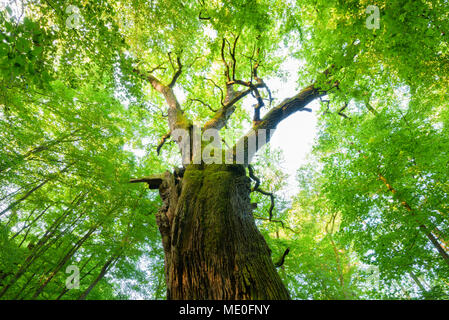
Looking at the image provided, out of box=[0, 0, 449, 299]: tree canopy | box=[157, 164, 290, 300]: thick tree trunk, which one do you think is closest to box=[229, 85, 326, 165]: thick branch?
box=[0, 0, 449, 299]: tree canopy

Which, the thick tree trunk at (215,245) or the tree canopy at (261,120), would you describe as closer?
the thick tree trunk at (215,245)

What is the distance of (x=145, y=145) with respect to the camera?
8.41m

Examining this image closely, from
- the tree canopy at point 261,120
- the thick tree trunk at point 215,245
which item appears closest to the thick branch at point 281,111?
the tree canopy at point 261,120

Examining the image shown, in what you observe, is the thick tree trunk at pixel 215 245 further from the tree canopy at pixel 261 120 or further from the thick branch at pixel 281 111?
the thick branch at pixel 281 111

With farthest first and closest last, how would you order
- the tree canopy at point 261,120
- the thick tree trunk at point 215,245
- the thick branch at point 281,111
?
the thick branch at point 281,111, the tree canopy at point 261,120, the thick tree trunk at point 215,245

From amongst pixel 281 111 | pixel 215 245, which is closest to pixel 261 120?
pixel 281 111

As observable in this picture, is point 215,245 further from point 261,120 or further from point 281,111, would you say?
point 281,111

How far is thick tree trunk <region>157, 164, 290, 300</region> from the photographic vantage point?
1618 millimetres

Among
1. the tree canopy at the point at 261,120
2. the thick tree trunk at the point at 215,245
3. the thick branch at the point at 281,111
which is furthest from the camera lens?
the thick branch at the point at 281,111

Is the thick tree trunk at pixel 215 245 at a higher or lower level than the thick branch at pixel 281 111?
lower

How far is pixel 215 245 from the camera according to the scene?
6.30ft

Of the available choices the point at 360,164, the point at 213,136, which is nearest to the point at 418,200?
the point at 360,164

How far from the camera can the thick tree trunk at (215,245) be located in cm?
162
